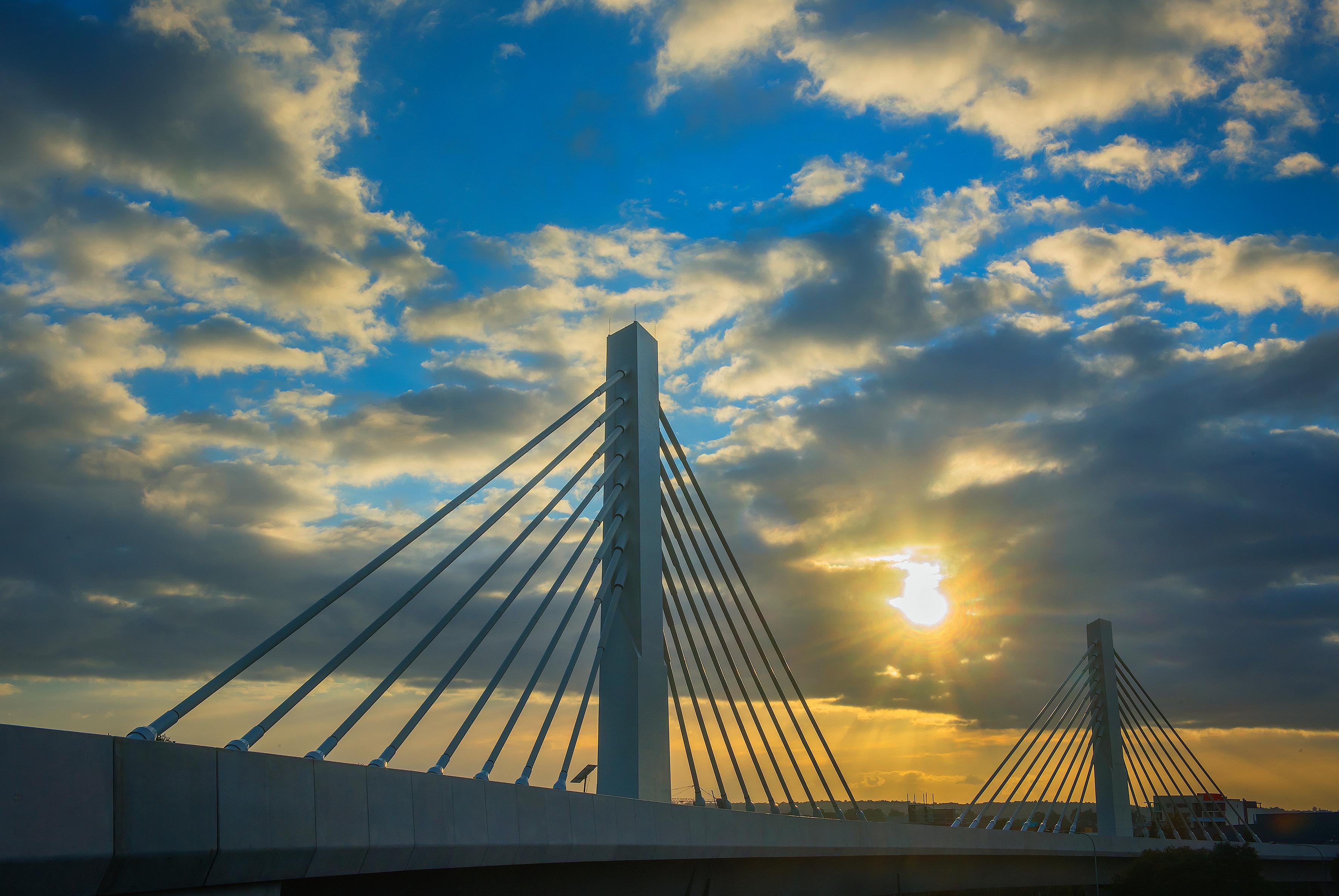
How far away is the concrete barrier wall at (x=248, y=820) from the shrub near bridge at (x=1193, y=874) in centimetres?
3622

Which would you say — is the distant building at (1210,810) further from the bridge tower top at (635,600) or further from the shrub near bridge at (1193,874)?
the bridge tower top at (635,600)

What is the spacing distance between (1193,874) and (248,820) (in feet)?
149

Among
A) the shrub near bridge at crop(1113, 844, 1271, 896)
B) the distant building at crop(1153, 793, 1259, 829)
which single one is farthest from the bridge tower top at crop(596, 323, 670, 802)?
the distant building at crop(1153, 793, 1259, 829)

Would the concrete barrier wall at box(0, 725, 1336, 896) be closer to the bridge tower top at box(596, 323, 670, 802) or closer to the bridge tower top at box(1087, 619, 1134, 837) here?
the bridge tower top at box(596, 323, 670, 802)

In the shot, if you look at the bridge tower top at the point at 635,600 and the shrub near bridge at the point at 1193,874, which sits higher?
the bridge tower top at the point at 635,600

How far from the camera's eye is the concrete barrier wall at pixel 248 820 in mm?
7699

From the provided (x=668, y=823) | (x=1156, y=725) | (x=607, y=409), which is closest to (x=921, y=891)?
(x=668, y=823)

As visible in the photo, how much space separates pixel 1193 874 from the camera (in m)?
43.6

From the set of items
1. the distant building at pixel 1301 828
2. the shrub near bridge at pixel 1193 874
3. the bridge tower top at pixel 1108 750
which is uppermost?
the bridge tower top at pixel 1108 750

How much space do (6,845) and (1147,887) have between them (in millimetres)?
47588

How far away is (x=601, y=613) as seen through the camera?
1923 cm

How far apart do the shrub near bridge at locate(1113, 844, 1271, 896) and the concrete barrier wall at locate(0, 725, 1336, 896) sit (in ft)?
119

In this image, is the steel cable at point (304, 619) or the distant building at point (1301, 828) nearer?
the steel cable at point (304, 619)

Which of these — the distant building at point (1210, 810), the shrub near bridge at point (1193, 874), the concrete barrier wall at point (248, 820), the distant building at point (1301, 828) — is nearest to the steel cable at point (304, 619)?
the concrete barrier wall at point (248, 820)
